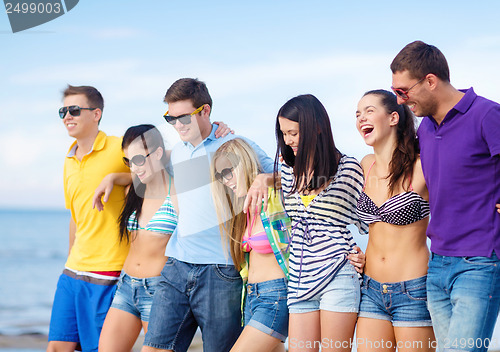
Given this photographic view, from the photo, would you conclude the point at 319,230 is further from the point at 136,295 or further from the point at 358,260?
the point at 136,295

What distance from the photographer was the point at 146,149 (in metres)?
5.22

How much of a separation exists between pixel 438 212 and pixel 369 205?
465 mm

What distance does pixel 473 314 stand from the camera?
345 centimetres

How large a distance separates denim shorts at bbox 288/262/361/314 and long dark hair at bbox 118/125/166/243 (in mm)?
1982

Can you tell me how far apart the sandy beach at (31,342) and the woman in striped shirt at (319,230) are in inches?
256

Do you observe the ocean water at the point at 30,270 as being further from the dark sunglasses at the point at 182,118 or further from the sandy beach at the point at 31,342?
the dark sunglasses at the point at 182,118

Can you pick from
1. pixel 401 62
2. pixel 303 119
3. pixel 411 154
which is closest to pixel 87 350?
pixel 303 119

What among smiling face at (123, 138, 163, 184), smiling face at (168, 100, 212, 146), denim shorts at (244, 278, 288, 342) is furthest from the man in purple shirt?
smiling face at (123, 138, 163, 184)

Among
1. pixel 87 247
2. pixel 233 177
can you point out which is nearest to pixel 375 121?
pixel 233 177

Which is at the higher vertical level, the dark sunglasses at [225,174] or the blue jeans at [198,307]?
the dark sunglasses at [225,174]

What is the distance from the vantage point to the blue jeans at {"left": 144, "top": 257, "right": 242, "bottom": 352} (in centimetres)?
454

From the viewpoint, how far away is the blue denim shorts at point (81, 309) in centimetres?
549

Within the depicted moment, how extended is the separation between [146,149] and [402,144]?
2.34 m

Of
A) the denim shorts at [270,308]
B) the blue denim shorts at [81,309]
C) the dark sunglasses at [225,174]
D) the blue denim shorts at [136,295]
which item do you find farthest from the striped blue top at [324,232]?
the blue denim shorts at [81,309]
